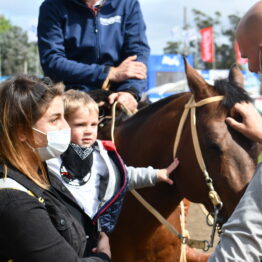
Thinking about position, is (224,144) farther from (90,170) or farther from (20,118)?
(20,118)

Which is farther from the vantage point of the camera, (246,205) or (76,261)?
(76,261)

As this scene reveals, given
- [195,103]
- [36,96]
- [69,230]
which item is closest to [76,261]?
[69,230]

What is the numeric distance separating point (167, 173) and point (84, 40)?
1.36 m

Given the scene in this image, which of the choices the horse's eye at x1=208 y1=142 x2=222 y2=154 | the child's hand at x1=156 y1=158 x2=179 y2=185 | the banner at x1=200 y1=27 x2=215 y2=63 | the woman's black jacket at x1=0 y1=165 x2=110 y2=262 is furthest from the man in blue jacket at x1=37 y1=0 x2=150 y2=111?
the banner at x1=200 y1=27 x2=215 y2=63

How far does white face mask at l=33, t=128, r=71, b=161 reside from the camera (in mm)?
2088

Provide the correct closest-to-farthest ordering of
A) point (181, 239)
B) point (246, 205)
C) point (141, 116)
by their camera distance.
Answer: point (246, 205)
point (181, 239)
point (141, 116)

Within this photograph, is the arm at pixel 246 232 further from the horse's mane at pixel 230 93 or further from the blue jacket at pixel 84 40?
the blue jacket at pixel 84 40

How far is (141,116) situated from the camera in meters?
3.56

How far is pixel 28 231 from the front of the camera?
180 centimetres

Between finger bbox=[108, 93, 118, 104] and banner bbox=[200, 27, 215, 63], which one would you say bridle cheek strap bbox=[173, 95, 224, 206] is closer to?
finger bbox=[108, 93, 118, 104]

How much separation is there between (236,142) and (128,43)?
1589 millimetres

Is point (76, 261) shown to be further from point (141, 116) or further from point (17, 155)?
point (141, 116)

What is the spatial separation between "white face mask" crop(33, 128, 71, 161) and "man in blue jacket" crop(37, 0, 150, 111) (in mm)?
1588

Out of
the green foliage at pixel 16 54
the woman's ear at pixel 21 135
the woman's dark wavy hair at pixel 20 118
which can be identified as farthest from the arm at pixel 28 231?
the green foliage at pixel 16 54
